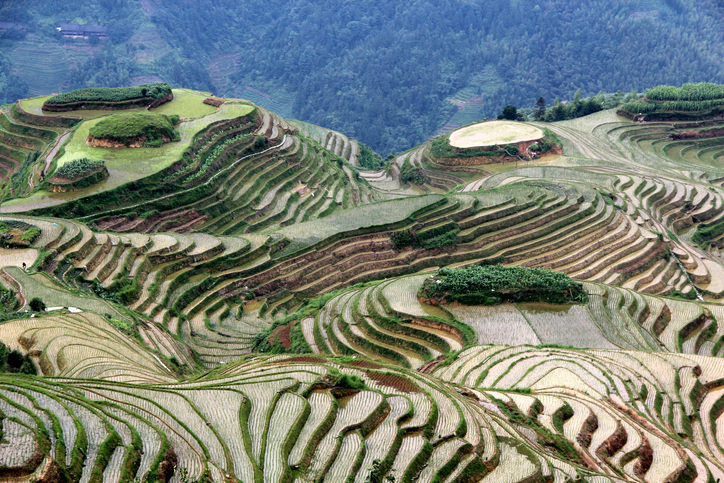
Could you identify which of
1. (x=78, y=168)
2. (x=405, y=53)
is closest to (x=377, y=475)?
(x=78, y=168)

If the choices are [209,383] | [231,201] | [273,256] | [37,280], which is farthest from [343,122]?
[209,383]

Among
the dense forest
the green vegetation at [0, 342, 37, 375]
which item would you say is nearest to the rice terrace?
the green vegetation at [0, 342, 37, 375]

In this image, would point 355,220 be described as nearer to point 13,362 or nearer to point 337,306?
point 337,306

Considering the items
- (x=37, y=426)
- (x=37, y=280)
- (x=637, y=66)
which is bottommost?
(x=637, y=66)

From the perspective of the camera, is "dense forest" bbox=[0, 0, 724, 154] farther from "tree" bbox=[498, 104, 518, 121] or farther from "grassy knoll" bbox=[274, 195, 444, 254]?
"grassy knoll" bbox=[274, 195, 444, 254]

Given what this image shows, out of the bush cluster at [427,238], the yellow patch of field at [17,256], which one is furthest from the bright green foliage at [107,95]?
the bush cluster at [427,238]

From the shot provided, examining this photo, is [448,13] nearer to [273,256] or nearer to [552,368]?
[273,256]
